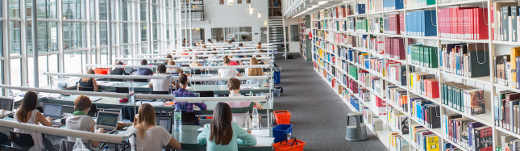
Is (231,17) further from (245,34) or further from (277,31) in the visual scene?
(277,31)

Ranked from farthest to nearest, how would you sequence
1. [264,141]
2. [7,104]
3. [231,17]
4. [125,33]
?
[231,17]
[125,33]
[7,104]
[264,141]

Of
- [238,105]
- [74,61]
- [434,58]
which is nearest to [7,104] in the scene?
[238,105]

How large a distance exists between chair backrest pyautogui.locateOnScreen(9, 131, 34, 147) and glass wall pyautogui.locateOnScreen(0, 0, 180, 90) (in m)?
2.72

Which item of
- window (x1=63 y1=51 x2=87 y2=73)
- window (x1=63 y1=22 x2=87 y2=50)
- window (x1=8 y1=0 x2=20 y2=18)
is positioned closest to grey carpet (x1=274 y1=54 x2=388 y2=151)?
window (x1=63 y1=51 x2=87 y2=73)

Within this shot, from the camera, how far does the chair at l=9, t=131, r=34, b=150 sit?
372 centimetres

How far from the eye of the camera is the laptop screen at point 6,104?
17.7ft

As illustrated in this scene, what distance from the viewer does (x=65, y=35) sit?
9.09m

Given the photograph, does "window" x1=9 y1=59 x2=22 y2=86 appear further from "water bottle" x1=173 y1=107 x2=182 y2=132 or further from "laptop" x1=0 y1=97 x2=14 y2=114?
"water bottle" x1=173 y1=107 x2=182 y2=132

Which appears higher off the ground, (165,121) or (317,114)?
(165,121)

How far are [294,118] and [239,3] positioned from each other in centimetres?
1789

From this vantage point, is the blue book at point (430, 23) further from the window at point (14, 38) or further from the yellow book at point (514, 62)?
the window at point (14, 38)

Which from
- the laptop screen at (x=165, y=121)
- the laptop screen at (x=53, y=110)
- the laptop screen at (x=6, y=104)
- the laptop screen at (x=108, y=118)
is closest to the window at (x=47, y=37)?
the laptop screen at (x=6, y=104)

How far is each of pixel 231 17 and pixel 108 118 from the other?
20586 mm

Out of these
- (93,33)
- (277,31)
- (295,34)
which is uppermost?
(277,31)
